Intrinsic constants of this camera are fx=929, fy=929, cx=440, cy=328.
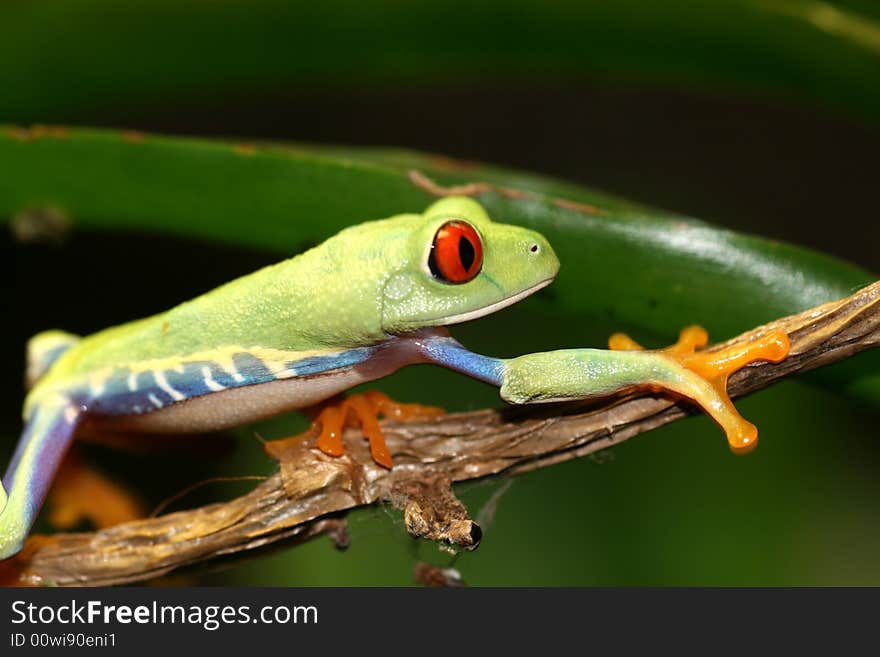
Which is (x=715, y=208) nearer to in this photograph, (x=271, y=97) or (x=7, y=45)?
(x=271, y=97)

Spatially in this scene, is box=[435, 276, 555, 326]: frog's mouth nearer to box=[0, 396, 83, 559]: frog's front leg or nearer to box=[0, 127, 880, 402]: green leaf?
box=[0, 127, 880, 402]: green leaf

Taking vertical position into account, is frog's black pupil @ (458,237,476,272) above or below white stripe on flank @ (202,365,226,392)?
above

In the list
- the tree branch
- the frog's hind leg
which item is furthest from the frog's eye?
the frog's hind leg

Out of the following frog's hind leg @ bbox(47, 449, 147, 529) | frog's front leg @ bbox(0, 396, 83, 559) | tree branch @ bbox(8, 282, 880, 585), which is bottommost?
tree branch @ bbox(8, 282, 880, 585)

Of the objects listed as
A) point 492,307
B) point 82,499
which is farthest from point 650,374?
point 82,499

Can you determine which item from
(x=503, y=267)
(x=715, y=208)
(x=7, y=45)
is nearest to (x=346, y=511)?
(x=503, y=267)

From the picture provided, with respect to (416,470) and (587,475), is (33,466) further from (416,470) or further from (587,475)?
(587,475)
